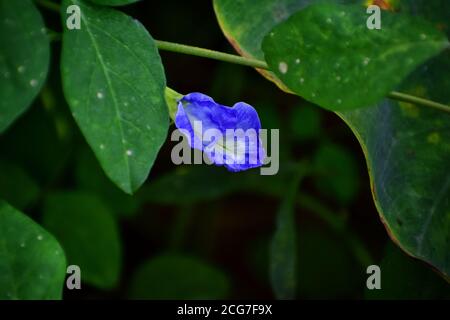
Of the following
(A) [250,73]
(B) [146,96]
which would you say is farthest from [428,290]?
(A) [250,73]

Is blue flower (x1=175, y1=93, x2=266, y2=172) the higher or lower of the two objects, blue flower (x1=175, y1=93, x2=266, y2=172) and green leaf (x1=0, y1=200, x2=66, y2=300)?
the higher

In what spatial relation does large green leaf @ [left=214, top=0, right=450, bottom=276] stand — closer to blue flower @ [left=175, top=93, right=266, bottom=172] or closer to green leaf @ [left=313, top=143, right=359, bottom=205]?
blue flower @ [left=175, top=93, right=266, bottom=172]

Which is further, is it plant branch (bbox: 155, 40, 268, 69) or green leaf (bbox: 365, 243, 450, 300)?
green leaf (bbox: 365, 243, 450, 300)

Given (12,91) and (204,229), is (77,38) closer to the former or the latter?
(12,91)

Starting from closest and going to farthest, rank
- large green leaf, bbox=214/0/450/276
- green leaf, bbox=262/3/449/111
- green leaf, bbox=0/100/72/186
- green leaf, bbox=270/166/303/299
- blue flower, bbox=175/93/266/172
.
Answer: green leaf, bbox=262/3/449/111
blue flower, bbox=175/93/266/172
large green leaf, bbox=214/0/450/276
green leaf, bbox=270/166/303/299
green leaf, bbox=0/100/72/186

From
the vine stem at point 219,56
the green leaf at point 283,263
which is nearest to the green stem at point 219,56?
the vine stem at point 219,56

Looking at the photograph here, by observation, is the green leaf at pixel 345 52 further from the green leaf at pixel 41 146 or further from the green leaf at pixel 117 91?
the green leaf at pixel 41 146

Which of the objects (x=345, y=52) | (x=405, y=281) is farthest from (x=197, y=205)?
(x=345, y=52)

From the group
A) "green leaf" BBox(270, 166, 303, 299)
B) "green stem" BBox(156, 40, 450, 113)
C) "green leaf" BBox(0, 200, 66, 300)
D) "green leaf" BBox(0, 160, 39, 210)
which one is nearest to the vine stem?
"green stem" BBox(156, 40, 450, 113)
